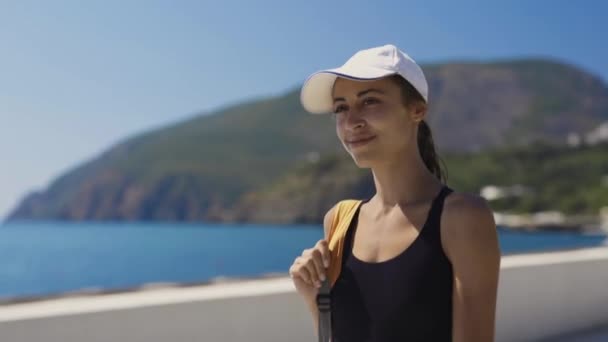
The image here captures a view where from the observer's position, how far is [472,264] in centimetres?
112

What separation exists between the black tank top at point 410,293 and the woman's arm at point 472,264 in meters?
0.02

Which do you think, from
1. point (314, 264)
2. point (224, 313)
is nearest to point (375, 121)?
point (314, 264)

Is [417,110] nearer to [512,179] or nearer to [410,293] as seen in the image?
[410,293]

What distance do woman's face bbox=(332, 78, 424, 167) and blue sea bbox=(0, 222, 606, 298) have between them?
27.4 metres

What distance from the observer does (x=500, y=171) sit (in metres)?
84.3

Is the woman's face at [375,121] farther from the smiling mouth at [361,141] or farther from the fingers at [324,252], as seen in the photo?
the fingers at [324,252]

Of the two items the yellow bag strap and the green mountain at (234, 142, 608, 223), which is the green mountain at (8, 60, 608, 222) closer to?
the green mountain at (234, 142, 608, 223)

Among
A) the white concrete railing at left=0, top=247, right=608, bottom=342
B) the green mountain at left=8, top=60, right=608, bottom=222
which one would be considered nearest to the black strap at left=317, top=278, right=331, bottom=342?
the white concrete railing at left=0, top=247, right=608, bottom=342

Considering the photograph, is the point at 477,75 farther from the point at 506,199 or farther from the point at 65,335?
the point at 65,335

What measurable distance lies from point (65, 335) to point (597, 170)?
81967 mm

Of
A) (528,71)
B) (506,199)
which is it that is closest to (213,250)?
(506,199)

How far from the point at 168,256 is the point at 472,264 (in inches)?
2864

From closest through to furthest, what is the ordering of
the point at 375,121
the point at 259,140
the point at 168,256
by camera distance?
the point at 375,121 → the point at 168,256 → the point at 259,140

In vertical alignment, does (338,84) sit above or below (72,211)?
above
